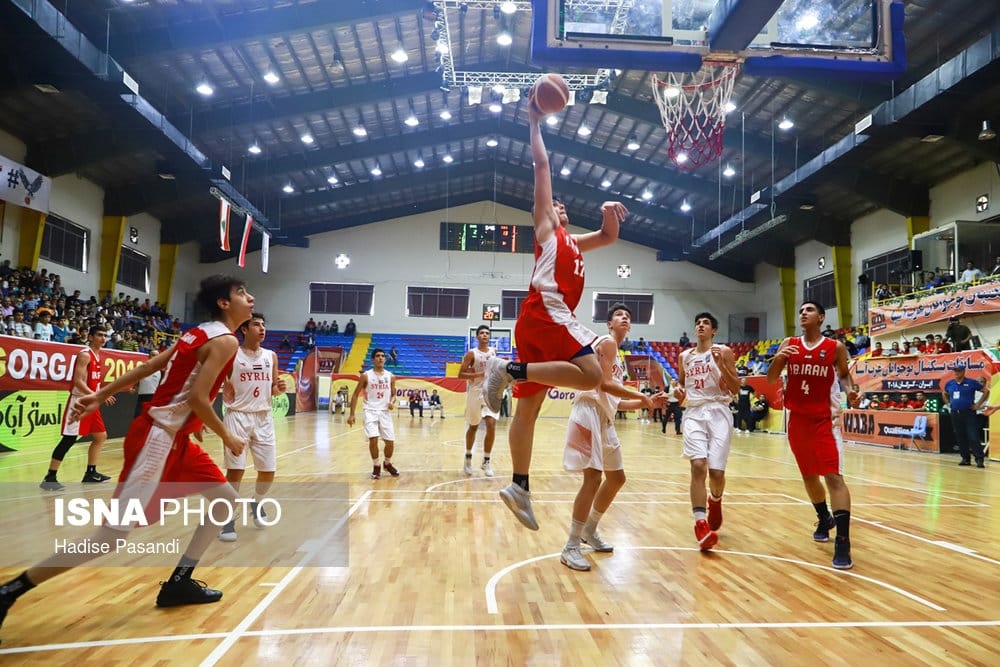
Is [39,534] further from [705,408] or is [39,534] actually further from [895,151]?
[895,151]

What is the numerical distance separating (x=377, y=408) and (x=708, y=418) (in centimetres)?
472

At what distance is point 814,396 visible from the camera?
502 centimetres

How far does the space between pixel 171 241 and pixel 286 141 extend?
9730 millimetres

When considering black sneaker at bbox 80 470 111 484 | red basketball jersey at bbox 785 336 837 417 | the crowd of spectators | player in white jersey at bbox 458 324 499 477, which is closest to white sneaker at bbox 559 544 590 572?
red basketball jersey at bbox 785 336 837 417

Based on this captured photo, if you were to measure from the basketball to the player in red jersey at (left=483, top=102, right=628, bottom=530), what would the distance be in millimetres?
57

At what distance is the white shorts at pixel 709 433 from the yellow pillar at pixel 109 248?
25112 millimetres

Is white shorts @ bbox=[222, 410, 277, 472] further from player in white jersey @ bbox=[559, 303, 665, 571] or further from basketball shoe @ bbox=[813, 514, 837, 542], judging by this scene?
basketball shoe @ bbox=[813, 514, 837, 542]

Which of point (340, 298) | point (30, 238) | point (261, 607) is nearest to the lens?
point (261, 607)

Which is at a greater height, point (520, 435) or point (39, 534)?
point (520, 435)

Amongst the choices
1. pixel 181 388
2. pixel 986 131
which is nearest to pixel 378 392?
pixel 181 388

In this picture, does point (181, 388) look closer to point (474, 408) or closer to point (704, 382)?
point (704, 382)

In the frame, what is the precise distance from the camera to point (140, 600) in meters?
3.53

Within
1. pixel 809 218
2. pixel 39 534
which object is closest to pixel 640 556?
pixel 39 534

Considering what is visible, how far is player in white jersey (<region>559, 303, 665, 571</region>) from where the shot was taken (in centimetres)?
443
